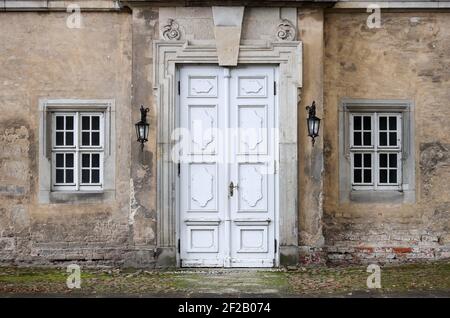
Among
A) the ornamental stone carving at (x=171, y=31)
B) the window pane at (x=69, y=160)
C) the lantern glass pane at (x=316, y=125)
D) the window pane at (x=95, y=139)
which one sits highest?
the ornamental stone carving at (x=171, y=31)

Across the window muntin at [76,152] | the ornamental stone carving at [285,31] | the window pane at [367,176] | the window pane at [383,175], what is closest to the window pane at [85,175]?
the window muntin at [76,152]

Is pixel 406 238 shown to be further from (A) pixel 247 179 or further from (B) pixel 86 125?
(B) pixel 86 125

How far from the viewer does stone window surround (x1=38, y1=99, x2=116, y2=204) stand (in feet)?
39.1

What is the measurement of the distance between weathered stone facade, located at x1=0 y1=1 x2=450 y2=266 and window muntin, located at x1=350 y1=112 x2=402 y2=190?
13.5 inches

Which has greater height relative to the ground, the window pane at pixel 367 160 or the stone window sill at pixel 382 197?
the window pane at pixel 367 160

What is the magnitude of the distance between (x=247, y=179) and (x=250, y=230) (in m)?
0.82

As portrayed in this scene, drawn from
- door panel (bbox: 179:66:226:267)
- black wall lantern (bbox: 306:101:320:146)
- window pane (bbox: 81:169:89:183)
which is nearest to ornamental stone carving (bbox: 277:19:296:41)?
black wall lantern (bbox: 306:101:320:146)

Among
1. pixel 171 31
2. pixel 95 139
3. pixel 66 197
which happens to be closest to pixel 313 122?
pixel 171 31

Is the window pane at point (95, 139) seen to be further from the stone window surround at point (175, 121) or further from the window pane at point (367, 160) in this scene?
the window pane at point (367, 160)

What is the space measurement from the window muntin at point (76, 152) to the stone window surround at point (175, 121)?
122cm

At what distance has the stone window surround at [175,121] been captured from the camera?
11461mm

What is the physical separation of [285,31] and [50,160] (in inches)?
173

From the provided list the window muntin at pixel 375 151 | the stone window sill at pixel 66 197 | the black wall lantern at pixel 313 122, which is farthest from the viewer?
the window muntin at pixel 375 151

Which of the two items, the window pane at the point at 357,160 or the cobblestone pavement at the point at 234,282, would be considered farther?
the window pane at the point at 357,160
